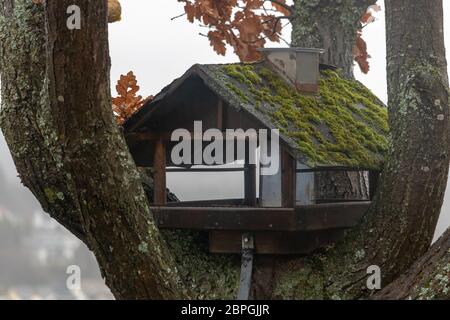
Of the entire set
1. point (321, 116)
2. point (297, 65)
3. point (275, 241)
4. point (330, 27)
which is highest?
point (330, 27)

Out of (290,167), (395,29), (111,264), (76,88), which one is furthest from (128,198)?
(395,29)

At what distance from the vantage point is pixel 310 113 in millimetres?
3975

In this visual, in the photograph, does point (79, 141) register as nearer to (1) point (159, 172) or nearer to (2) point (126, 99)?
(1) point (159, 172)

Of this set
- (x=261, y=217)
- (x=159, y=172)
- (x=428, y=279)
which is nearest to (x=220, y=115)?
(x=159, y=172)

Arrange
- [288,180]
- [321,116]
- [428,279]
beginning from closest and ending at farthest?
1. [428,279]
2. [288,180]
3. [321,116]

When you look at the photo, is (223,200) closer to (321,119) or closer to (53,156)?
(321,119)

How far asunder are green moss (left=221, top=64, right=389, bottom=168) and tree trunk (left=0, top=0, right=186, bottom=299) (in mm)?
964

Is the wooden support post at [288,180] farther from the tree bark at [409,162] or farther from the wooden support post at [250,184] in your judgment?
the wooden support post at [250,184]

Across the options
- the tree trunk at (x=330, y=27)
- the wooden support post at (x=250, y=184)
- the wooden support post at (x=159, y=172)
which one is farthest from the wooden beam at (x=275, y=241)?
the tree trunk at (x=330, y=27)

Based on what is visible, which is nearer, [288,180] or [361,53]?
[288,180]

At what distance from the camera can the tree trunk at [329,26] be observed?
5031 mm

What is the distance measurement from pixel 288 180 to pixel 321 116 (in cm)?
63

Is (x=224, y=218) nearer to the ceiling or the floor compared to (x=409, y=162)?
nearer to the floor
